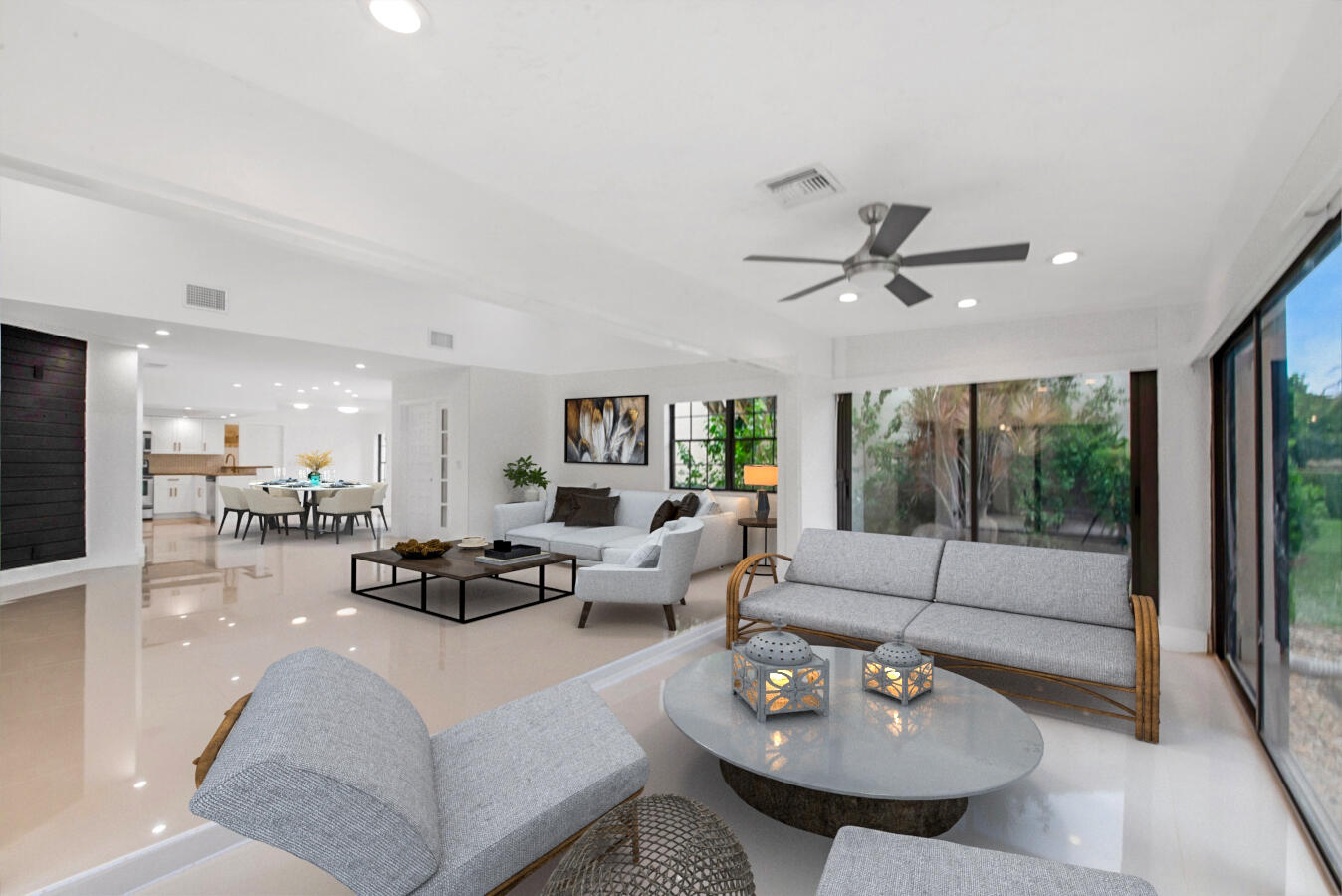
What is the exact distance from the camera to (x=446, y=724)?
115 inches

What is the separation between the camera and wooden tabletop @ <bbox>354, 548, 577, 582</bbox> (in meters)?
4.74

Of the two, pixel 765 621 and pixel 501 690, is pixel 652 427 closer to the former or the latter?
pixel 765 621

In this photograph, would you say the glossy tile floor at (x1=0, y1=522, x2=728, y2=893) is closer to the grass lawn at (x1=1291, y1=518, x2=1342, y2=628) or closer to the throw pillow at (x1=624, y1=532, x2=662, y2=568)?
the throw pillow at (x1=624, y1=532, x2=662, y2=568)

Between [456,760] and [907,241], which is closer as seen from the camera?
[456,760]

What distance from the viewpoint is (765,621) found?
156 inches

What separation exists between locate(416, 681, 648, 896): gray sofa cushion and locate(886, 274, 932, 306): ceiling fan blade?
8.08ft

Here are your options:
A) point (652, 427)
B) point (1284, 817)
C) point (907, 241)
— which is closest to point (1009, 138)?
point (907, 241)

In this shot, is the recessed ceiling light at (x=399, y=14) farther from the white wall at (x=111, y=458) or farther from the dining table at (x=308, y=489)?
the dining table at (x=308, y=489)

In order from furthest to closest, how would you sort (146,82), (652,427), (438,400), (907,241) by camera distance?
(438,400)
(652,427)
(907,241)
(146,82)

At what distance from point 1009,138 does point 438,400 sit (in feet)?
24.1

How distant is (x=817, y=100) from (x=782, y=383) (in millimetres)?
3536

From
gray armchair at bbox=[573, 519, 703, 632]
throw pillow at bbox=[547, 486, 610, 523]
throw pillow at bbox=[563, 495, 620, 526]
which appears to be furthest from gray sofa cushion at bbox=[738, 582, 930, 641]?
throw pillow at bbox=[547, 486, 610, 523]

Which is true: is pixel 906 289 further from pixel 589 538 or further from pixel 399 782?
pixel 589 538

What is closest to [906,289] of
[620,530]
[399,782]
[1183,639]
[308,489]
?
[399,782]
